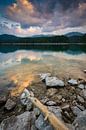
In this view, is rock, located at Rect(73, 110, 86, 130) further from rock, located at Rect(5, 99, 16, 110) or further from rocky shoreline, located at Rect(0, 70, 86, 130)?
rock, located at Rect(5, 99, 16, 110)

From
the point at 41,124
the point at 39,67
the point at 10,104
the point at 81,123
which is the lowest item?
the point at 39,67

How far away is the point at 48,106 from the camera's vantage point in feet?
28.4

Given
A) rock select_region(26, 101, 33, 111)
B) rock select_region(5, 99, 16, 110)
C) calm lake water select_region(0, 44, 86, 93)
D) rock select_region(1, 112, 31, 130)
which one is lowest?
calm lake water select_region(0, 44, 86, 93)

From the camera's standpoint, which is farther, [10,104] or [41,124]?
[10,104]

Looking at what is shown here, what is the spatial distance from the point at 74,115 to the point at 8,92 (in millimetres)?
5538

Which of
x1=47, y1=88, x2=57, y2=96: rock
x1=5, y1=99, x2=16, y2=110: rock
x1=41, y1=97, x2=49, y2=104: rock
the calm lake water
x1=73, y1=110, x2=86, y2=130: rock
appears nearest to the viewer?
x1=73, y1=110, x2=86, y2=130: rock

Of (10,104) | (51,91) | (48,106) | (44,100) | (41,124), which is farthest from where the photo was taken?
(51,91)

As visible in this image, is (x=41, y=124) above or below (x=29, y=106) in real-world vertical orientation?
above

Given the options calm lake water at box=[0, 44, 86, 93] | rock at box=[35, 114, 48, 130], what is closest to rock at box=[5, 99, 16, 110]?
rock at box=[35, 114, 48, 130]

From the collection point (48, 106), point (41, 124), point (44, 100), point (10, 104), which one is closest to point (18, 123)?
point (41, 124)

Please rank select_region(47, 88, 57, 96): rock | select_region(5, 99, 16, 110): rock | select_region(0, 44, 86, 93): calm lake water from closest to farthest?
select_region(5, 99, 16, 110): rock, select_region(47, 88, 57, 96): rock, select_region(0, 44, 86, 93): calm lake water

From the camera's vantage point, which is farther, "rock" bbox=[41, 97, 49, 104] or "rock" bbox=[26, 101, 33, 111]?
"rock" bbox=[41, 97, 49, 104]

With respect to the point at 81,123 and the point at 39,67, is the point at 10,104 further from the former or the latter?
the point at 39,67

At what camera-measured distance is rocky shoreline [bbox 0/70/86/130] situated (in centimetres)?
621
